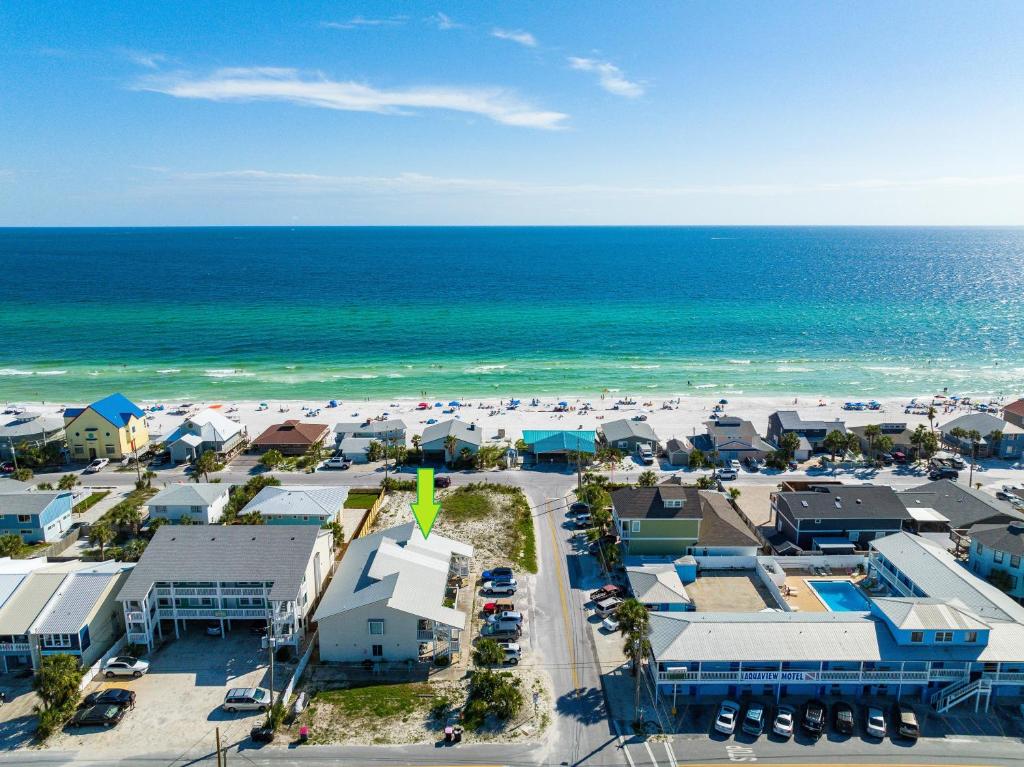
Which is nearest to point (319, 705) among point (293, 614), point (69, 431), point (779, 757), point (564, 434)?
point (293, 614)

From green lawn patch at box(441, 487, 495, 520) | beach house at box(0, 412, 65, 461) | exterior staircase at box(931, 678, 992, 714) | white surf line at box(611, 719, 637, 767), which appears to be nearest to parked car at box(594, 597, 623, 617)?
white surf line at box(611, 719, 637, 767)

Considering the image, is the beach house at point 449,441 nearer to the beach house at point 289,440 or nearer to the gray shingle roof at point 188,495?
the beach house at point 289,440

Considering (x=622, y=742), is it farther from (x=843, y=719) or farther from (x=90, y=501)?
(x=90, y=501)

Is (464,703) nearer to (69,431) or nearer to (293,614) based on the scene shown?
(293,614)

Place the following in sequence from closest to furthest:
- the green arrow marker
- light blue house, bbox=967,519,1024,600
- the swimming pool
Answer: the swimming pool → light blue house, bbox=967,519,1024,600 → the green arrow marker

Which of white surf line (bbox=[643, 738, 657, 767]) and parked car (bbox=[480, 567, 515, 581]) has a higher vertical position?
parked car (bbox=[480, 567, 515, 581])

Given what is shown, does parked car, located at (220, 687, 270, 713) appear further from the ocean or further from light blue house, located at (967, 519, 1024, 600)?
the ocean
